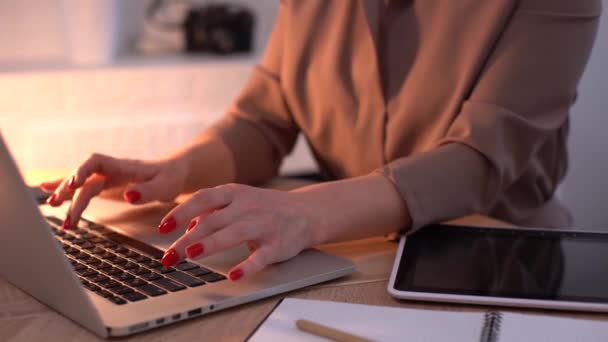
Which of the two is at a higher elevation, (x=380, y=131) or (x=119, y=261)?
(x=119, y=261)

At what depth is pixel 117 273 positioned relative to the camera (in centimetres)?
74

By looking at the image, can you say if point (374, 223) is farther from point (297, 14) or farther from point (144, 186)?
point (297, 14)

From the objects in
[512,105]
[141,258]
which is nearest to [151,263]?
[141,258]

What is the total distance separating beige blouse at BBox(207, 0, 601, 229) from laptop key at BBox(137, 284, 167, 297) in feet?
1.00

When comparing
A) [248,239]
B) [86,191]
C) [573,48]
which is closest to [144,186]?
[86,191]

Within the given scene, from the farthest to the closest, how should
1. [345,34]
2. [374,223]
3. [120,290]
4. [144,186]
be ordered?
[345,34]
[144,186]
[374,223]
[120,290]

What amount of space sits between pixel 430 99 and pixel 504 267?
1.13 feet

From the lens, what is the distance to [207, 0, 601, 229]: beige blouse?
0.95 m

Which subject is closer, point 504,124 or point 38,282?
point 38,282

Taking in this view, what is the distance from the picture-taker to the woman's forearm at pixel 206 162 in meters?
1.09

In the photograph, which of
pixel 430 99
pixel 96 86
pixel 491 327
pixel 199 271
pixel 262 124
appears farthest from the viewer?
pixel 96 86

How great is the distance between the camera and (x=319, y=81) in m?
1.20

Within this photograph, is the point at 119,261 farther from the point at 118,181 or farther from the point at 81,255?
the point at 118,181

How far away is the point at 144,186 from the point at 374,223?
0.29 meters
